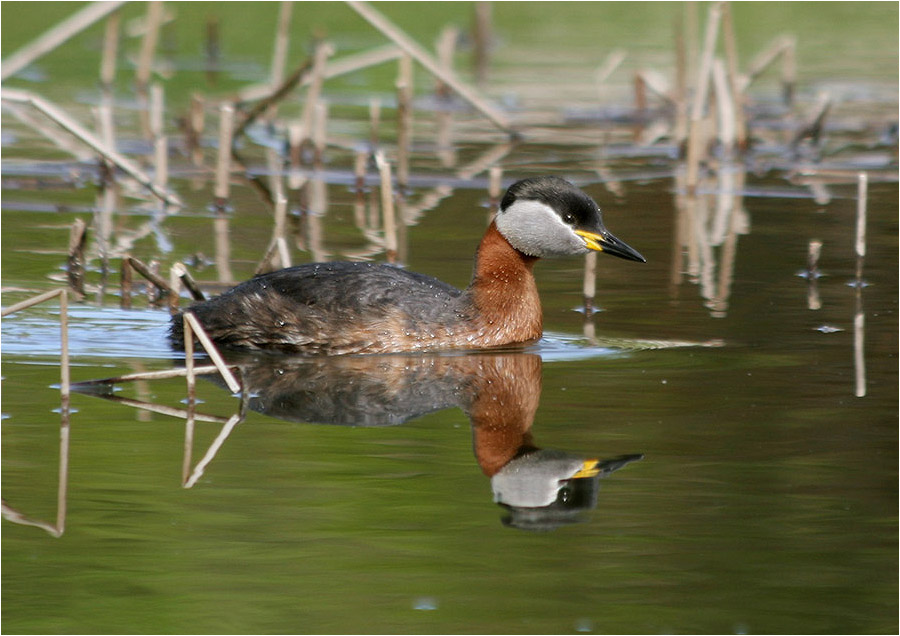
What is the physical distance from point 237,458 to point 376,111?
9.15m

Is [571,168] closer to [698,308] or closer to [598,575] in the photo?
[698,308]

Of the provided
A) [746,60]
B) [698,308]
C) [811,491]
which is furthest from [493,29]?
[811,491]

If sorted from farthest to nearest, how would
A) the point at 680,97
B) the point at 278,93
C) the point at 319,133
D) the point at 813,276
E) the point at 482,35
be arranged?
the point at 482,35 < the point at 680,97 < the point at 278,93 < the point at 319,133 < the point at 813,276

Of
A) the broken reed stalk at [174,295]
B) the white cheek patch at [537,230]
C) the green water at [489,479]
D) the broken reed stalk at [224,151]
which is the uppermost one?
the broken reed stalk at [224,151]

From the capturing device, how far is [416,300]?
27.5 feet

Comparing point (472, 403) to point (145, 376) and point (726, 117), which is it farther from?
point (726, 117)

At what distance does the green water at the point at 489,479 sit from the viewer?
15.9ft

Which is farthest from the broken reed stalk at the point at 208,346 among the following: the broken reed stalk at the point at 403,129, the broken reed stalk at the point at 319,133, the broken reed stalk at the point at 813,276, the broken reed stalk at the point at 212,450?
the broken reed stalk at the point at 319,133

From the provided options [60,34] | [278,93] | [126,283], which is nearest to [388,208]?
[126,283]

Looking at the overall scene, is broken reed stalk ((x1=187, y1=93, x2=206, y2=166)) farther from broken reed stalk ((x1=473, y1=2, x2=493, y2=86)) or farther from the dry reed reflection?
broken reed stalk ((x1=473, y1=2, x2=493, y2=86))

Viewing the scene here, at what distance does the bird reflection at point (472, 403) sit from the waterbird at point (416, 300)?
125 millimetres

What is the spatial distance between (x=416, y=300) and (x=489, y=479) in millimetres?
2459

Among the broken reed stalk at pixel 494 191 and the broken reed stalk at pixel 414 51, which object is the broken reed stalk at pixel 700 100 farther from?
the broken reed stalk at pixel 414 51

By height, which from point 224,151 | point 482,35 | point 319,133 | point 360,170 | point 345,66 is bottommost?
point 360,170
